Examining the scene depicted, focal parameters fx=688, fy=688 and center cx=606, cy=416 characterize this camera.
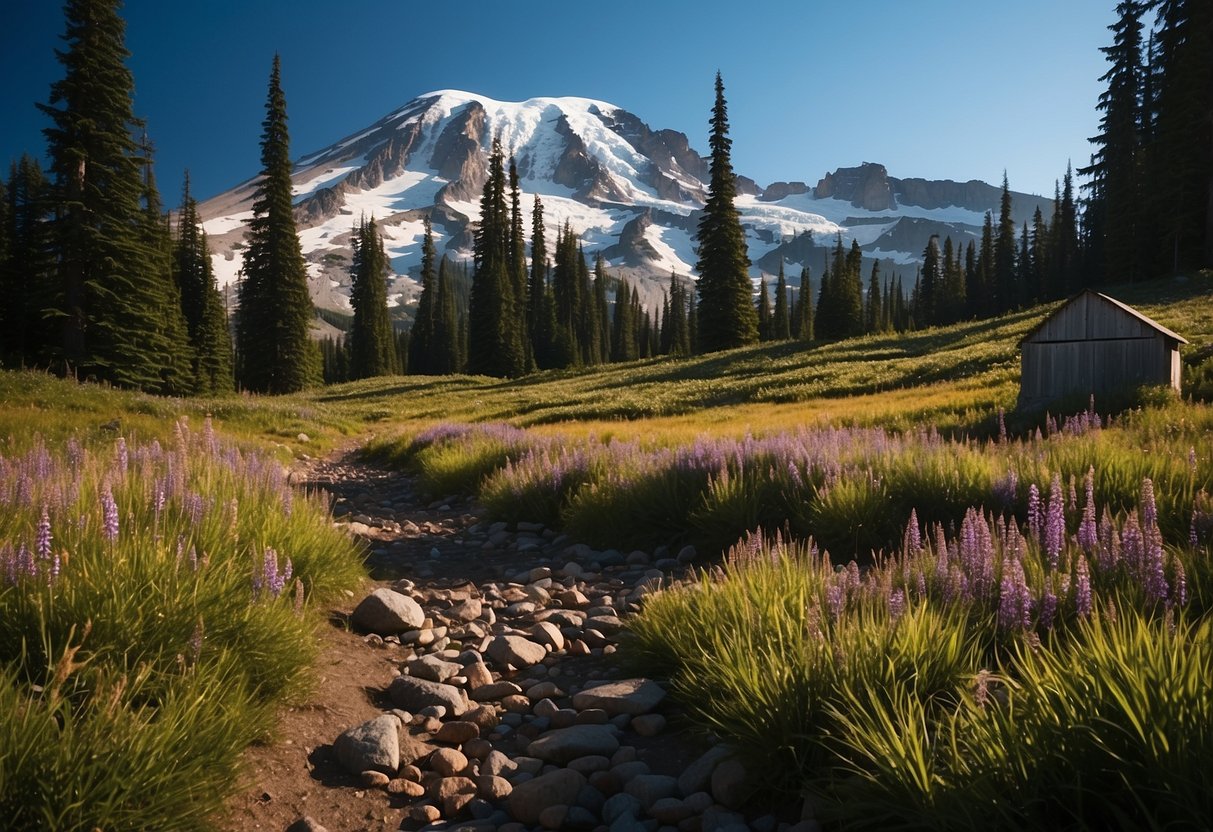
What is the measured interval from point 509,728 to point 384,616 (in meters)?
1.67

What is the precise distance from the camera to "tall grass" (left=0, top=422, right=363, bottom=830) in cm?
217

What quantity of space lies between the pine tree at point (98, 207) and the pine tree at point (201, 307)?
26309 millimetres

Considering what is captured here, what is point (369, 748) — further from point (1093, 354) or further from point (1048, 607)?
point (1093, 354)

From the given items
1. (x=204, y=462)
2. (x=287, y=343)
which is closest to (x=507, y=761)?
(x=204, y=462)

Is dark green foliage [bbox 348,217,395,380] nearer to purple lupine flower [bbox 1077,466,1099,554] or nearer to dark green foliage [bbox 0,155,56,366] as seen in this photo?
dark green foliage [bbox 0,155,56,366]

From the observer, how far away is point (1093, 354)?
15.5m

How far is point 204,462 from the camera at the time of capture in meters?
6.06

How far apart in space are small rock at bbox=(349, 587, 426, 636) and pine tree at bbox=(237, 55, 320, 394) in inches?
2164

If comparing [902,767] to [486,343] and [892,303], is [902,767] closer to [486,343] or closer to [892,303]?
[486,343]

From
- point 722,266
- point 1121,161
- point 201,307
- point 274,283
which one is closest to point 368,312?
point 201,307

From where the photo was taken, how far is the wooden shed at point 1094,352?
14328 mm

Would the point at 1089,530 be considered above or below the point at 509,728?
above

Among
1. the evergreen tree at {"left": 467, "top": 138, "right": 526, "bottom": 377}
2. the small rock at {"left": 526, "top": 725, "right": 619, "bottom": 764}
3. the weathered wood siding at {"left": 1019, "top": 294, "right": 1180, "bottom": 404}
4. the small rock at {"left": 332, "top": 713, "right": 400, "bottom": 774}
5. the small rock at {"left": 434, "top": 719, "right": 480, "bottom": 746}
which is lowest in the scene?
the small rock at {"left": 434, "top": 719, "right": 480, "bottom": 746}

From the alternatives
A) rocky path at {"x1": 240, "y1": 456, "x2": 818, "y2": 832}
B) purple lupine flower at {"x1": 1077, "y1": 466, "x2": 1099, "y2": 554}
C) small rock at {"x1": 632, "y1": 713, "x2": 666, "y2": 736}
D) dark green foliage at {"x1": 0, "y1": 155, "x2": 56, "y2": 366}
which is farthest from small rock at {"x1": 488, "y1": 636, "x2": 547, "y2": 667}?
dark green foliage at {"x1": 0, "y1": 155, "x2": 56, "y2": 366}
